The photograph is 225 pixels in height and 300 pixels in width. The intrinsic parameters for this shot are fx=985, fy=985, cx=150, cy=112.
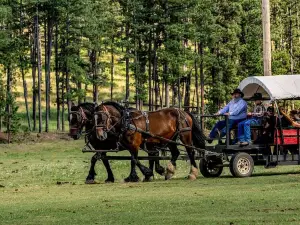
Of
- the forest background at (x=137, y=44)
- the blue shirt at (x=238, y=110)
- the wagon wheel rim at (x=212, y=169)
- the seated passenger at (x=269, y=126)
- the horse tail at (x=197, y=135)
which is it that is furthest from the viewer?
the forest background at (x=137, y=44)

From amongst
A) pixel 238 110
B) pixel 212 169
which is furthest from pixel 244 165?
pixel 212 169

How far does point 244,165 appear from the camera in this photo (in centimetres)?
2839

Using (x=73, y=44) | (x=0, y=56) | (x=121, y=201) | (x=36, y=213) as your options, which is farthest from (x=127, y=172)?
(x=73, y=44)

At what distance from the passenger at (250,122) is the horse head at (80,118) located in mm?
4438

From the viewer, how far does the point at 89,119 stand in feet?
89.7

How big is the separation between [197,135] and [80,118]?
4066mm

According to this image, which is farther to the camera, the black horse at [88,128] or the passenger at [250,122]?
the passenger at [250,122]

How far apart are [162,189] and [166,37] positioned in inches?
2306

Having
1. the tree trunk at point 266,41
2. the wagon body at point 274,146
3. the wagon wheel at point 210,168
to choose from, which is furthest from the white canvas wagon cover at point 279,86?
the wagon wheel at point 210,168

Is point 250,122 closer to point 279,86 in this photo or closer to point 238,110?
point 238,110

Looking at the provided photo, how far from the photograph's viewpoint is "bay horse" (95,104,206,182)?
27.5 metres

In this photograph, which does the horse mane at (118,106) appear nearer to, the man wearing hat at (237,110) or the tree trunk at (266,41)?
the man wearing hat at (237,110)

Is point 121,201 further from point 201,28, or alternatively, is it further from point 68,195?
point 201,28

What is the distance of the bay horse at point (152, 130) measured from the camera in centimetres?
2747
